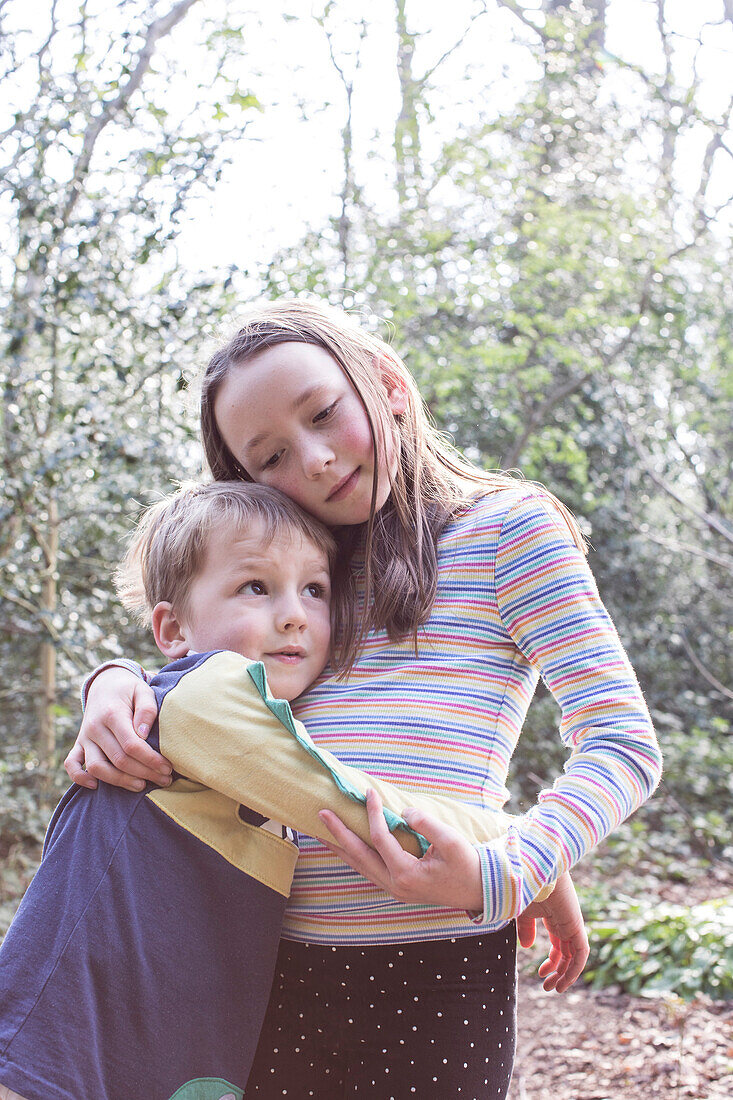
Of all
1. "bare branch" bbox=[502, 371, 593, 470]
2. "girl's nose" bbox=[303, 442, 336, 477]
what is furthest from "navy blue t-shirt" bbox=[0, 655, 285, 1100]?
"bare branch" bbox=[502, 371, 593, 470]

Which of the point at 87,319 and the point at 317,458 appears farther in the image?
the point at 87,319

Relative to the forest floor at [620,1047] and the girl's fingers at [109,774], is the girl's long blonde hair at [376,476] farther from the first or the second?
the forest floor at [620,1047]

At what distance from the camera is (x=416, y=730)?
1314mm

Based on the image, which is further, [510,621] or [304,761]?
[510,621]

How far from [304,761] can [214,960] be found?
28cm

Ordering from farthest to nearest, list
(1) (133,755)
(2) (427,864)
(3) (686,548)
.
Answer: (3) (686,548), (1) (133,755), (2) (427,864)

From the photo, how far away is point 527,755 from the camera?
6.93 metres

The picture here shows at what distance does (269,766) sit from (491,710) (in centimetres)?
36

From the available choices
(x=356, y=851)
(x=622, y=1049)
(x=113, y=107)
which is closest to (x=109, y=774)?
(x=356, y=851)

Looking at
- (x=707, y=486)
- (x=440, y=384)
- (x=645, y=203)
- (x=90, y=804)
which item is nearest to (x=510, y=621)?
(x=90, y=804)

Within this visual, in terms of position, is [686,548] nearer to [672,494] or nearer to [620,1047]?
[672,494]

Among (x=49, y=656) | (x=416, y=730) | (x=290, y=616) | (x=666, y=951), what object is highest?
(x=290, y=616)

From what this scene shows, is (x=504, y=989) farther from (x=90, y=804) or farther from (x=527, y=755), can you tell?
(x=527, y=755)

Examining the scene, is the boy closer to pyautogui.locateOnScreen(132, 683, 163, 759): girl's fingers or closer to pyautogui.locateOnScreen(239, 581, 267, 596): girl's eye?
pyautogui.locateOnScreen(132, 683, 163, 759): girl's fingers
